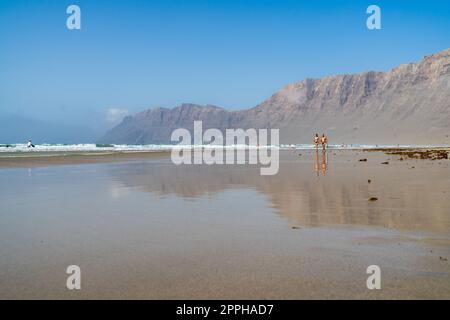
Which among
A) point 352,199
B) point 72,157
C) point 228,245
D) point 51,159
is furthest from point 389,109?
point 228,245

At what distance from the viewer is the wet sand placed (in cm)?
455

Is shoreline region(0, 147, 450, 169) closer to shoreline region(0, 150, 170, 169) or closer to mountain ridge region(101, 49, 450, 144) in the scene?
shoreline region(0, 150, 170, 169)

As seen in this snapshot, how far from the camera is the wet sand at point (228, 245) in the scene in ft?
14.9

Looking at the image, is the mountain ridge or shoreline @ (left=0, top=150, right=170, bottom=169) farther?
the mountain ridge

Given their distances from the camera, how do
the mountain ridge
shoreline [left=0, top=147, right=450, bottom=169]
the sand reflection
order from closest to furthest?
the sand reflection
shoreline [left=0, top=147, right=450, bottom=169]
the mountain ridge

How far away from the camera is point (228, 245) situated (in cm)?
634

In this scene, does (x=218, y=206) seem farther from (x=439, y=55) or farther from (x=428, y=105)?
(x=439, y=55)

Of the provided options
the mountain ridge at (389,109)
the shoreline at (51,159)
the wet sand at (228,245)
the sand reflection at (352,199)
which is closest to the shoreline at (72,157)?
the shoreline at (51,159)

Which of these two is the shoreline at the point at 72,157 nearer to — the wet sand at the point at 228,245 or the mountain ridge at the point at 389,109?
the wet sand at the point at 228,245

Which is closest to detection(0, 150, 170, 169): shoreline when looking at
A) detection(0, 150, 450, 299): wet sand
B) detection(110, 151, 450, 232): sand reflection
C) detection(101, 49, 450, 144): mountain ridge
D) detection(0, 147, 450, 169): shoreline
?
detection(0, 147, 450, 169): shoreline

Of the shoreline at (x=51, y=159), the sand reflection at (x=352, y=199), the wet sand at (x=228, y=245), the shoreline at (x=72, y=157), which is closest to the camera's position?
the wet sand at (x=228, y=245)

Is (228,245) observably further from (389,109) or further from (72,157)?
(389,109)

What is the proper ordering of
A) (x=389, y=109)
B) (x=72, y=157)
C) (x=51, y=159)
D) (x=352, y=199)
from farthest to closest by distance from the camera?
(x=389, y=109) → (x=72, y=157) → (x=51, y=159) → (x=352, y=199)
